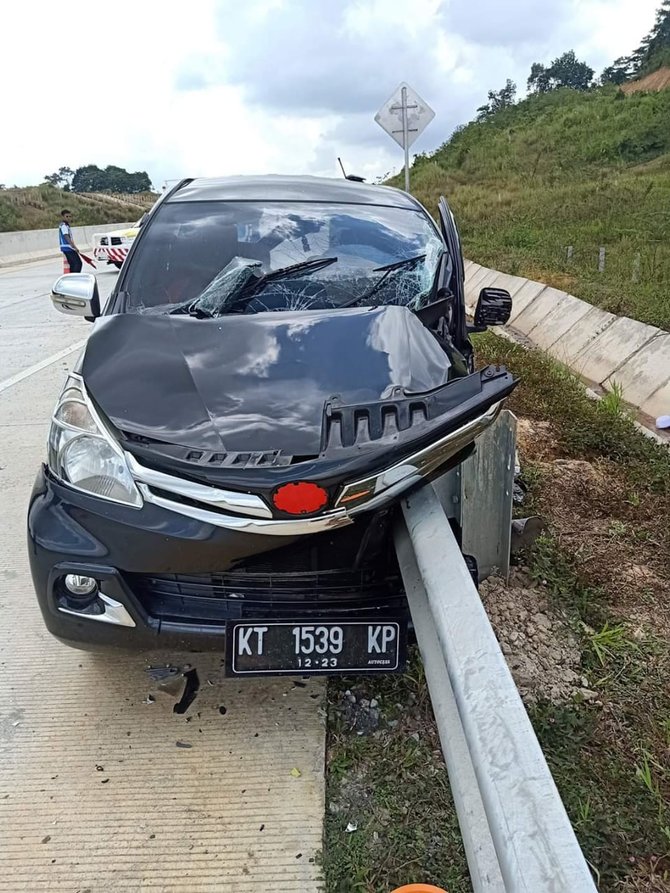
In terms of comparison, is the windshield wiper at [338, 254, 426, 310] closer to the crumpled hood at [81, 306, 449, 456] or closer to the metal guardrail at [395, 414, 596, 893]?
the crumpled hood at [81, 306, 449, 456]

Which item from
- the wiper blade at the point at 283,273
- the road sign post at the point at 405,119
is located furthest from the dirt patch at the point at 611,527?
the road sign post at the point at 405,119

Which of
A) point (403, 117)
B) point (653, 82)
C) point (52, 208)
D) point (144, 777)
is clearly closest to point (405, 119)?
point (403, 117)

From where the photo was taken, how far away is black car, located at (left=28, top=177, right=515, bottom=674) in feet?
5.85

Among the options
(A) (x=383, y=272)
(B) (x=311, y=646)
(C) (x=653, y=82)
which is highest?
(C) (x=653, y=82)

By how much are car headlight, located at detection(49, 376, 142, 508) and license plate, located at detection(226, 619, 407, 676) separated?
0.52 metres

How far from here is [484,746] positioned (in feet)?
3.83

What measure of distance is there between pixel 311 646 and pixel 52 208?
4337 centimetres

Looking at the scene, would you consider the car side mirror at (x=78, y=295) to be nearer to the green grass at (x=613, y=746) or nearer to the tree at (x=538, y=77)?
the green grass at (x=613, y=746)

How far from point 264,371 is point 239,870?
58.0 inches

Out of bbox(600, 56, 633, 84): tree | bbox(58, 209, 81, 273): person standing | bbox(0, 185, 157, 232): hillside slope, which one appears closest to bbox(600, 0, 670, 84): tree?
bbox(600, 56, 633, 84): tree

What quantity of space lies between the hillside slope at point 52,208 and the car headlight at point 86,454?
35.7 m

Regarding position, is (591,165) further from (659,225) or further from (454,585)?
(454,585)

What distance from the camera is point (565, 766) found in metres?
2.06

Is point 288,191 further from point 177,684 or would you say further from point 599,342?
point 599,342
